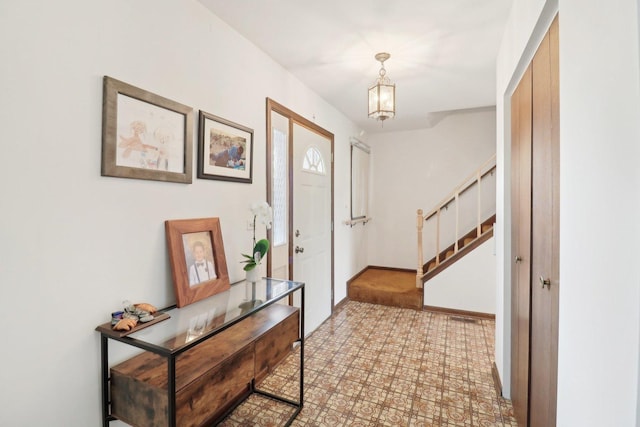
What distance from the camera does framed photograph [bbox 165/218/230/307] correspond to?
1.59 metres

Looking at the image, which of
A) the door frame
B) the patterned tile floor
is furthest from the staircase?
the door frame

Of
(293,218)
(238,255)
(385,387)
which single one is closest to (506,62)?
(293,218)

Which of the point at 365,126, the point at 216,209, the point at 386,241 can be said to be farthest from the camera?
the point at 386,241

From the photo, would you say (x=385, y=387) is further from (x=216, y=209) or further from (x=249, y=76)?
(x=249, y=76)

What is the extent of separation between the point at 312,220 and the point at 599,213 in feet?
8.57

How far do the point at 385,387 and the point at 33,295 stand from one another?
2.14 metres

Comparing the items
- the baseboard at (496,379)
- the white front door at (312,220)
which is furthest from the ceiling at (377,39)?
the baseboard at (496,379)

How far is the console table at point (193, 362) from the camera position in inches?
46.9

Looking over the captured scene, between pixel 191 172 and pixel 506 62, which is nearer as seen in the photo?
pixel 191 172

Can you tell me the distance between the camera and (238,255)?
7.06 ft

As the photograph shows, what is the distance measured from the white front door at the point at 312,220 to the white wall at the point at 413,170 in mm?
1993

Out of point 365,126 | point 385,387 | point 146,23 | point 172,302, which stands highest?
point 365,126

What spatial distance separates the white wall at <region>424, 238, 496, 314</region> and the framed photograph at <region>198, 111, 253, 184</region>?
2.85 m

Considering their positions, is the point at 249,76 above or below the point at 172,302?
above
